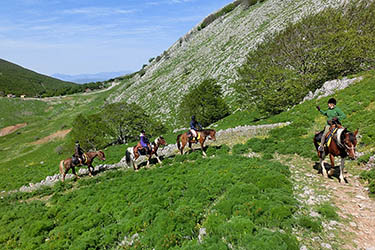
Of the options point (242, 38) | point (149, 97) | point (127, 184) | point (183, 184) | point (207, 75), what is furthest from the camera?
point (149, 97)

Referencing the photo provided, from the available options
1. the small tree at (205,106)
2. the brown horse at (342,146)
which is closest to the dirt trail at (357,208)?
the brown horse at (342,146)

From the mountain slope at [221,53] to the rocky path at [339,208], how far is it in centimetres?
3943

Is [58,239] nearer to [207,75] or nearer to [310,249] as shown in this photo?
[310,249]

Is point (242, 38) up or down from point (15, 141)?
up

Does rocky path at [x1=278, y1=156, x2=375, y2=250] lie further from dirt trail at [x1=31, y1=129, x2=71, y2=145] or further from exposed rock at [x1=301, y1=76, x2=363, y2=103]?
dirt trail at [x1=31, y1=129, x2=71, y2=145]

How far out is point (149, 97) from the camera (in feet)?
250

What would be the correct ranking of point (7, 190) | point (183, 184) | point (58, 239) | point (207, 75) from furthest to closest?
point (207, 75) < point (7, 190) < point (183, 184) < point (58, 239)

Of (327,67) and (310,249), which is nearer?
(310,249)

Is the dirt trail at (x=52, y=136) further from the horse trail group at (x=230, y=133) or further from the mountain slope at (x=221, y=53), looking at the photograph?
the horse trail group at (x=230, y=133)

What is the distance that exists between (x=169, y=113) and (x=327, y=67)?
39.6m

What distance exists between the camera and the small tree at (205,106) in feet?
137

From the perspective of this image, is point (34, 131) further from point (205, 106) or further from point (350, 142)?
point (350, 142)

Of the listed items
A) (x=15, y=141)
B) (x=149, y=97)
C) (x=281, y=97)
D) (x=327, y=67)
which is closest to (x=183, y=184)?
(x=281, y=97)

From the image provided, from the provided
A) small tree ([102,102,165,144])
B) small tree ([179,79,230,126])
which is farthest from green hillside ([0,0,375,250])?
small tree ([102,102,165,144])
